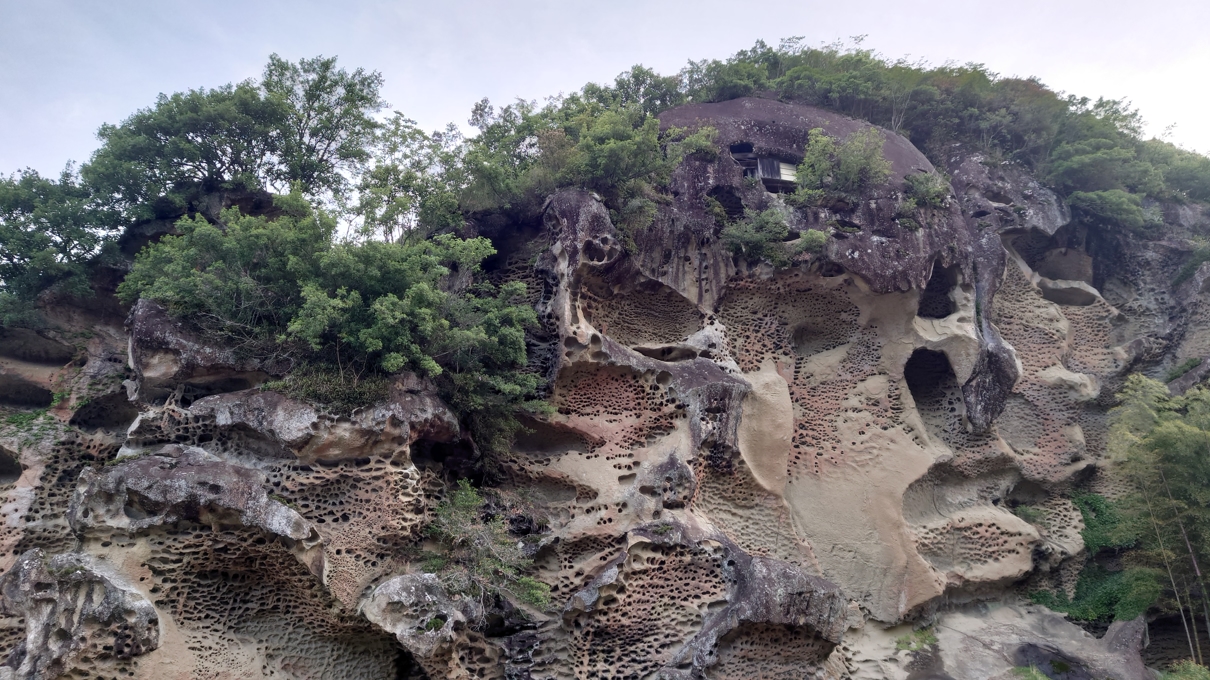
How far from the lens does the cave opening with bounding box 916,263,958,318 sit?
54.4 ft

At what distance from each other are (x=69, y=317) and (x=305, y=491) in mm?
6480

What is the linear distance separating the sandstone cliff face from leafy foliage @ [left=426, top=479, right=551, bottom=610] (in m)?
0.36

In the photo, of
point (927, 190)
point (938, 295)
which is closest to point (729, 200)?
point (927, 190)

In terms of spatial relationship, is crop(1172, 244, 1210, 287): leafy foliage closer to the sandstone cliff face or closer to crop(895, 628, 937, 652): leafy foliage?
the sandstone cliff face

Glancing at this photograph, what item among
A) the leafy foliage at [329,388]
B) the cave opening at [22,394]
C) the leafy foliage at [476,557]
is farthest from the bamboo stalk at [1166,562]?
the cave opening at [22,394]

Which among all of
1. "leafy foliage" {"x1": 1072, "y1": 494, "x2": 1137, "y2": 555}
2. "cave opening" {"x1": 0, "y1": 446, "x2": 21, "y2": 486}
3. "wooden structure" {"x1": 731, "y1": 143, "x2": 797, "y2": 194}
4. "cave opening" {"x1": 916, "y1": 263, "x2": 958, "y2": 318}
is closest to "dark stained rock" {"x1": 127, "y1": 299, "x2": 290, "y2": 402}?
"cave opening" {"x1": 0, "y1": 446, "x2": 21, "y2": 486}

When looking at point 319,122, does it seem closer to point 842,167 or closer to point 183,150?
point 183,150

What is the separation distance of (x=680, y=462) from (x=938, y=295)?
806 centimetres

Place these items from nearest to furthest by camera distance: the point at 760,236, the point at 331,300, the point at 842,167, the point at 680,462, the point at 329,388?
the point at 331,300 < the point at 329,388 < the point at 680,462 < the point at 760,236 < the point at 842,167

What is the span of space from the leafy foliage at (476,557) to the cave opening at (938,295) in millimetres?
10443

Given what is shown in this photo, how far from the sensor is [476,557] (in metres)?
11.4

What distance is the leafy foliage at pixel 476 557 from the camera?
11.1m

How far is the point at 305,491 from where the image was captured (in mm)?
11062

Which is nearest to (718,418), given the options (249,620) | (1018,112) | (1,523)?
(249,620)
